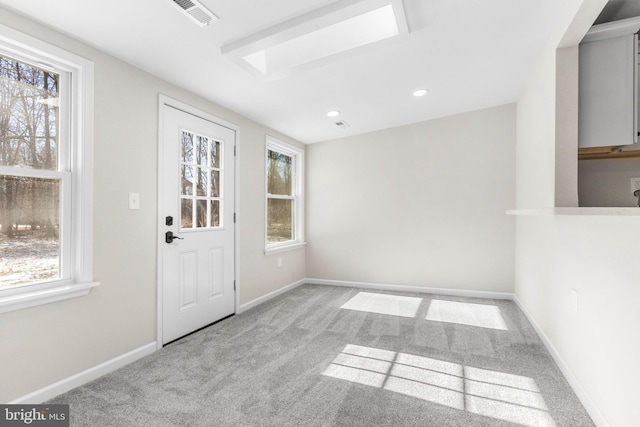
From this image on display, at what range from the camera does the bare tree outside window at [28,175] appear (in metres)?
1.78

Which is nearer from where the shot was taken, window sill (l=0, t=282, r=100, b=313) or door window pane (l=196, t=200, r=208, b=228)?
window sill (l=0, t=282, r=100, b=313)

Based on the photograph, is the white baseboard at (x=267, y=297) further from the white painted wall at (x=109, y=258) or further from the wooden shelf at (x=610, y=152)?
the wooden shelf at (x=610, y=152)

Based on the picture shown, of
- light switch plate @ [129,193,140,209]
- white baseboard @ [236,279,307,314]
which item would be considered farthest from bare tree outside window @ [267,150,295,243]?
light switch plate @ [129,193,140,209]

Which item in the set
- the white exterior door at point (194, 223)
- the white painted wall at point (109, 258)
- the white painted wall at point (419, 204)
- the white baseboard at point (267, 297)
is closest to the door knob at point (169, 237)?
the white exterior door at point (194, 223)

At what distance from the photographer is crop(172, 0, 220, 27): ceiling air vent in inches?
67.3

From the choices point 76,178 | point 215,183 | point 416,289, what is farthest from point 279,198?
point 76,178

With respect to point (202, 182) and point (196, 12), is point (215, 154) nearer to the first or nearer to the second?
point (202, 182)

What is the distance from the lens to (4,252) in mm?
1773

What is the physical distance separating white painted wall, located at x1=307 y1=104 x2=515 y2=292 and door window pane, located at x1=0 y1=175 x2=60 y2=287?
345 centimetres

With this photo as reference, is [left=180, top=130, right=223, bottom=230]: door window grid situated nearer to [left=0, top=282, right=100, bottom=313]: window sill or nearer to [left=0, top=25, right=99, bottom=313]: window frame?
[left=0, top=25, right=99, bottom=313]: window frame

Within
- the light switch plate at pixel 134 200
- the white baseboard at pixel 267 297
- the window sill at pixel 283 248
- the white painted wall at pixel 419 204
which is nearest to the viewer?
the light switch plate at pixel 134 200

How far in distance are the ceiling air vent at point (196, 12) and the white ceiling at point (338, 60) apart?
0.05m

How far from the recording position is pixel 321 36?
2.41m

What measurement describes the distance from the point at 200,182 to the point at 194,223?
423 mm
